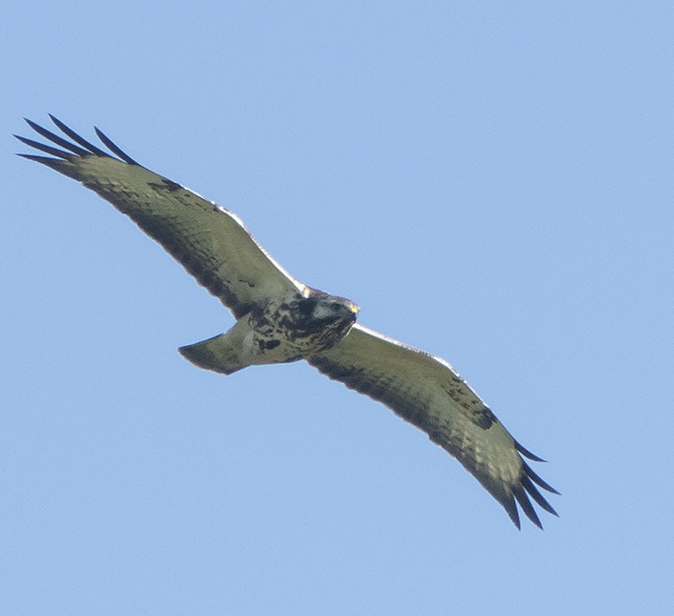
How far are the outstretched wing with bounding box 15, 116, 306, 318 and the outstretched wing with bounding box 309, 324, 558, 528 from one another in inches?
42.9

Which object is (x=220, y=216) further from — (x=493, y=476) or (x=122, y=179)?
(x=493, y=476)

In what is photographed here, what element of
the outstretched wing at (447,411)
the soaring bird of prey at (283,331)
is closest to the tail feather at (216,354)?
the soaring bird of prey at (283,331)

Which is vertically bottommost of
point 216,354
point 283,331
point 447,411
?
point 216,354

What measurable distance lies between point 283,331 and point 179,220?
52.9 inches

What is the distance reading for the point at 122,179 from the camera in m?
12.4

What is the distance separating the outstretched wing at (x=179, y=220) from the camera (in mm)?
12250

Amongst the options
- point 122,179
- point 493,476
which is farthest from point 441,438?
point 122,179

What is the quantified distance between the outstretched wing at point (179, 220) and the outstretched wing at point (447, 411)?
1.09 meters

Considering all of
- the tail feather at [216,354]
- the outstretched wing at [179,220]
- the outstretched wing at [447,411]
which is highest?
the outstretched wing at [447,411]

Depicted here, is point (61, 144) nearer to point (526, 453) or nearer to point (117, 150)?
point (117, 150)

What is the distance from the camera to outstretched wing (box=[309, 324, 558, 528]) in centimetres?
1323

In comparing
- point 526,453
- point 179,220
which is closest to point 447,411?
point 526,453

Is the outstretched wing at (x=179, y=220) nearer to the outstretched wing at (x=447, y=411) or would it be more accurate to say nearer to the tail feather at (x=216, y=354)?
the tail feather at (x=216, y=354)

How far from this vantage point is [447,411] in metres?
13.5
